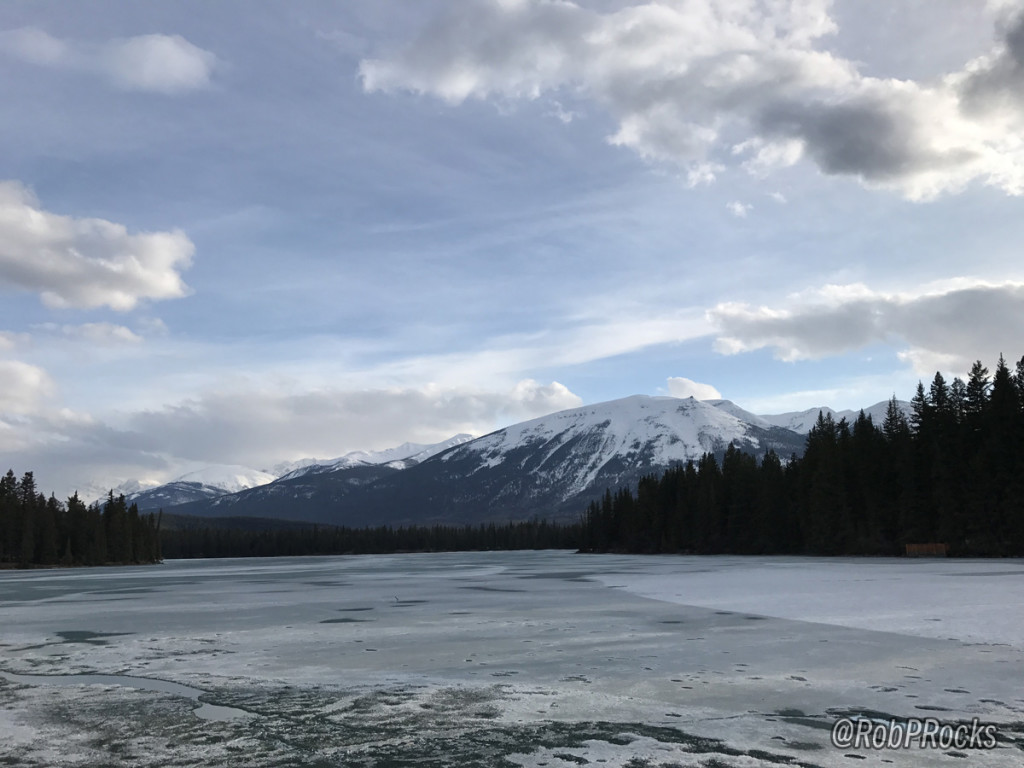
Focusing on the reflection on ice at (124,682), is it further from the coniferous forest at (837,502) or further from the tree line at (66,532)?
the tree line at (66,532)

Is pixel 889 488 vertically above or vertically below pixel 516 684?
above

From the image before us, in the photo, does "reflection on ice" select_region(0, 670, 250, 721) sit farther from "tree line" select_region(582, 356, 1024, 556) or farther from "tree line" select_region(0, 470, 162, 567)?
"tree line" select_region(0, 470, 162, 567)

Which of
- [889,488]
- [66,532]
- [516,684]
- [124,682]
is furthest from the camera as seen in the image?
[66,532]

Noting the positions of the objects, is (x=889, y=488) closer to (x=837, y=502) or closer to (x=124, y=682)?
(x=837, y=502)

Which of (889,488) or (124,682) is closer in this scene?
(124,682)

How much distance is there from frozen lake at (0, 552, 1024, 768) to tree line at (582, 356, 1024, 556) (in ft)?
185

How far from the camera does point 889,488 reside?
90.4 meters

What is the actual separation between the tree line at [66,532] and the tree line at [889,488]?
10317cm

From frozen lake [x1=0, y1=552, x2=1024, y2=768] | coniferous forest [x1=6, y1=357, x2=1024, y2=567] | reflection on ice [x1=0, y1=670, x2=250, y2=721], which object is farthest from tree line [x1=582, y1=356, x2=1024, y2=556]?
reflection on ice [x1=0, y1=670, x2=250, y2=721]

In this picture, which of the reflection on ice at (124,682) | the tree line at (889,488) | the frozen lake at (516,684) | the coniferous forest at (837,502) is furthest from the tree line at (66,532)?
the reflection on ice at (124,682)

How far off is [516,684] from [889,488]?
88.0 metres

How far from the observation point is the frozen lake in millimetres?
9883

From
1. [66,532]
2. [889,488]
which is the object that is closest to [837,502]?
[889,488]

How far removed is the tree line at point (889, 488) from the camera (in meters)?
76.3
